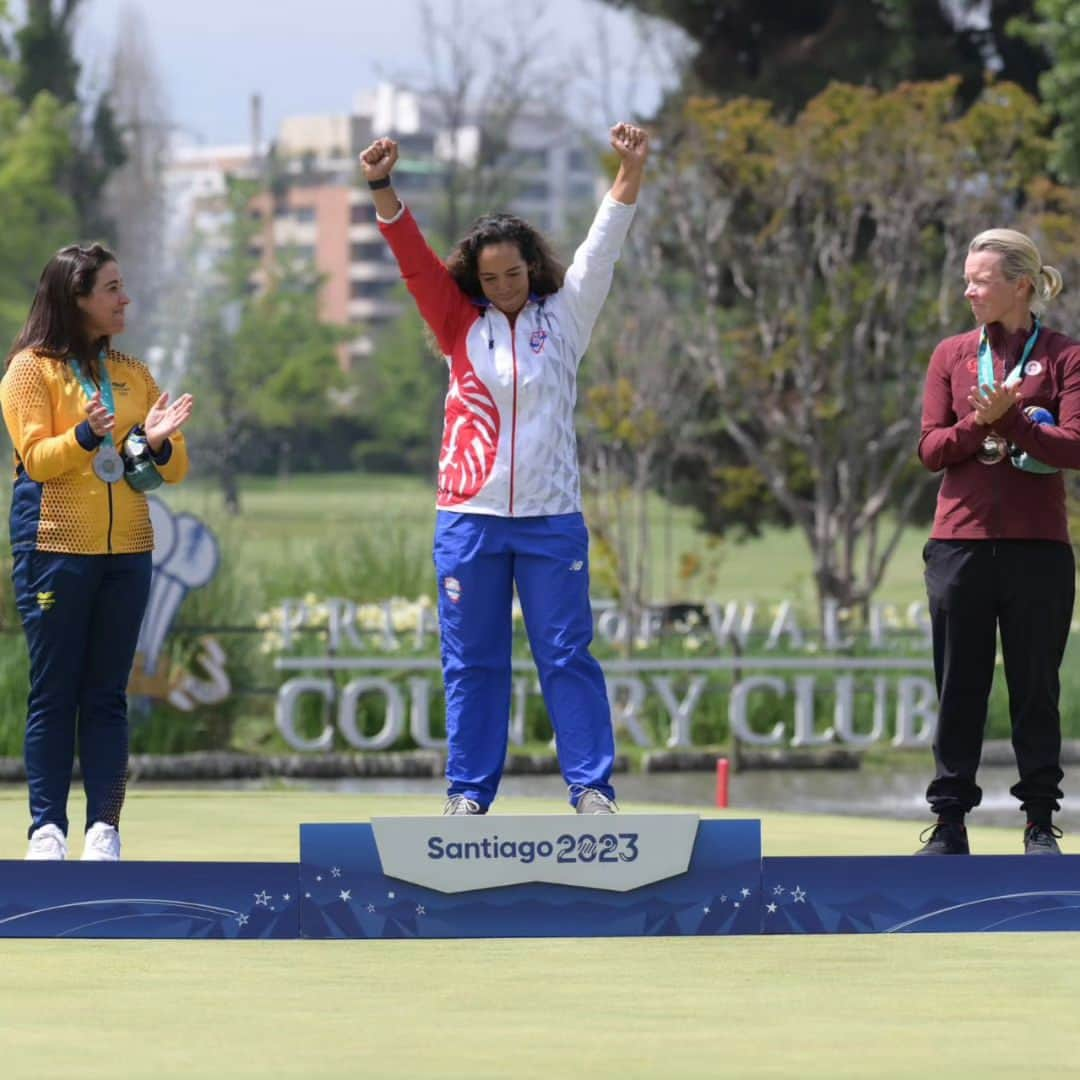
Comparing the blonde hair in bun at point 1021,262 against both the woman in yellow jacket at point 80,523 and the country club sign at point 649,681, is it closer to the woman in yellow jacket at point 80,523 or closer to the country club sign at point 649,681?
the woman in yellow jacket at point 80,523

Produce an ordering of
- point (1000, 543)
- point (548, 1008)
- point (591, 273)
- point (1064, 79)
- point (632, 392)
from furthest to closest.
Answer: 1. point (1064, 79)
2. point (632, 392)
3. point (1000, 543)
4. point (591, 273)
5. point (548, 1008)

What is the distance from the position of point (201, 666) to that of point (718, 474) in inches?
362

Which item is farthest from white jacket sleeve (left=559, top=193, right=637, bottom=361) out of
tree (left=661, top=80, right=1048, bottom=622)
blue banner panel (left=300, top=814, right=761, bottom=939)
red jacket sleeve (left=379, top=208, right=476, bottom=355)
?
tree (left=661, top=80, right=1048, bottom=622)

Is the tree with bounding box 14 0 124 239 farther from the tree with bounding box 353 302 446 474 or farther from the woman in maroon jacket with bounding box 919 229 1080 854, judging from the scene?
the woman in maroon jacket with bounding box 919 229 1080 854

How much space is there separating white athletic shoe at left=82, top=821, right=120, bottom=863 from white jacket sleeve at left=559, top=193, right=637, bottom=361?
5.64ft

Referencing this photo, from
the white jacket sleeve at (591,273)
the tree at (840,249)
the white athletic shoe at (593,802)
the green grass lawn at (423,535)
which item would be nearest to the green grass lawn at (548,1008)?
the white athletic shoe at (593,802)

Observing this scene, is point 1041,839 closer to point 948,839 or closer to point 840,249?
point 948,839

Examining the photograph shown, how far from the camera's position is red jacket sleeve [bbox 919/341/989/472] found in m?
6.79

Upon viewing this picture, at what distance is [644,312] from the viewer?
70.7 feet

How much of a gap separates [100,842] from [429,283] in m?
1.66

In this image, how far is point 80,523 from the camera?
6.80m

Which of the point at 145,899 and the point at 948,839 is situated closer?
the point at 145,899

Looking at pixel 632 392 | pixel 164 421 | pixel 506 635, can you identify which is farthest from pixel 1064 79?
pixel 164 421

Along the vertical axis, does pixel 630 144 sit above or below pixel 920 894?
above
